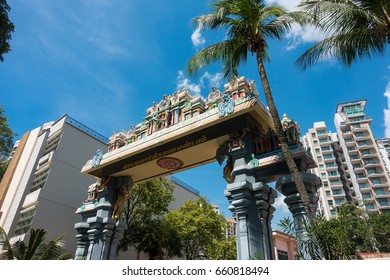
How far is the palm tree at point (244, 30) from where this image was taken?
848cm

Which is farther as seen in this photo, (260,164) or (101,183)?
(101,183)

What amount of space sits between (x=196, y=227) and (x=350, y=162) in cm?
5077

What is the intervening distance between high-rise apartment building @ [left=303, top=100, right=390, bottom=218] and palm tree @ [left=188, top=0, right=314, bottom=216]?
5445cm

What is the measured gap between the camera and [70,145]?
25234 mm

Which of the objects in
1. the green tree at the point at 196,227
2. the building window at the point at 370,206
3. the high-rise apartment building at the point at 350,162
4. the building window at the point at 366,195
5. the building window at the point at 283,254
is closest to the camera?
the green tree at the point at 196,227

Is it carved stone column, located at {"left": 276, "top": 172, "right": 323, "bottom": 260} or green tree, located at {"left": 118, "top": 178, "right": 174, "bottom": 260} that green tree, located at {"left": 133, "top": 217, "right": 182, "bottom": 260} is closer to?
green tree, located at {"left": 118, "top": 178, "right": 174, "bottom": 260}

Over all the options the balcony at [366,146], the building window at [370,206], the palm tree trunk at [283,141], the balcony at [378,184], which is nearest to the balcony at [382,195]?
the balcony at [378,184]

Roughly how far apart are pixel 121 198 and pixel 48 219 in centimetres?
1066

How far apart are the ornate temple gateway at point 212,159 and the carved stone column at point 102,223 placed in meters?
0.05

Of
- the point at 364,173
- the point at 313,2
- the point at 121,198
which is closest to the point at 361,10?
the point at 313,2

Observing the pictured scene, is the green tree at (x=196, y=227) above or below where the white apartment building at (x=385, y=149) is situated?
below

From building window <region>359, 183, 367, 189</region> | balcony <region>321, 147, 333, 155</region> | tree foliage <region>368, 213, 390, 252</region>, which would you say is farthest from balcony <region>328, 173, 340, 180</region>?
tree foliage <region>368, 213, 390, 252</region>

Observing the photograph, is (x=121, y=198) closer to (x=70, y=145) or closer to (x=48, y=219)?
(x=48, y=219)

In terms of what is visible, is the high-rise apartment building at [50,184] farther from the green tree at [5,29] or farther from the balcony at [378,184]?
the balcony at [378,184]
